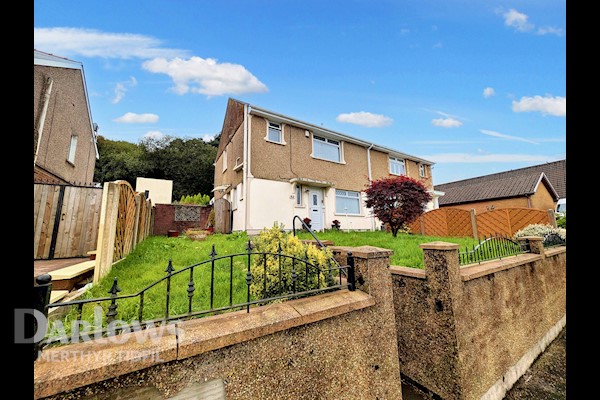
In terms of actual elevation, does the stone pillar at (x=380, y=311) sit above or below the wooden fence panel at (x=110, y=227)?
below

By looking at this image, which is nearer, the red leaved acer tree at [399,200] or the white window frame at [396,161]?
the red leaved acer tree at [399,200]

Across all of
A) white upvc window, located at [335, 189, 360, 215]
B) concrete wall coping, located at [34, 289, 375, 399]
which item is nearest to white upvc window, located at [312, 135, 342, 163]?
white upvc window, located at [335, 189, 360, 215]

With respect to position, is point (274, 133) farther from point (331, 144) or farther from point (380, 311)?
point (380, 311)

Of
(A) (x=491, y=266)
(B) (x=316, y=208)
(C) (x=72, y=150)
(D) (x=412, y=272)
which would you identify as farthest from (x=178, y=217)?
(A) (x=491, y=266)

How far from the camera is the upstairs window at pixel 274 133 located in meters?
13.0

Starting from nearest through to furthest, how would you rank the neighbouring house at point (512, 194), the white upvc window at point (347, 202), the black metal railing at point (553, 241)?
1. the black metal railing at point (553, 241)
2. the white upvc window at point (347, 202)
3. the neighbouring house at point (512, 194)

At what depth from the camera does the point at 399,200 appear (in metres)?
11.2

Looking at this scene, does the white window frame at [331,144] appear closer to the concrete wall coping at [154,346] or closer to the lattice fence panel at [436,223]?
the lattice fence panel at [436,223]

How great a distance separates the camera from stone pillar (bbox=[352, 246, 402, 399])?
302 cm

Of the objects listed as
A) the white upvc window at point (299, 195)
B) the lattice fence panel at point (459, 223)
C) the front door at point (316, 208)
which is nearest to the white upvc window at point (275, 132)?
the white upvc window at point (299, 195)

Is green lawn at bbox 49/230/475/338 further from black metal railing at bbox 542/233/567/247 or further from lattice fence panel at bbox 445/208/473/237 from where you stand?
lattice fence panel at bbox 445/208/473/237

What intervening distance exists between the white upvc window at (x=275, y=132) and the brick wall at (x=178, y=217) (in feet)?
24.7

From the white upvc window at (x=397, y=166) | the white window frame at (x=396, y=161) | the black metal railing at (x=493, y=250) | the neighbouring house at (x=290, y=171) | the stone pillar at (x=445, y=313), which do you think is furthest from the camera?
the white upvc window at (x=397, y=166)
